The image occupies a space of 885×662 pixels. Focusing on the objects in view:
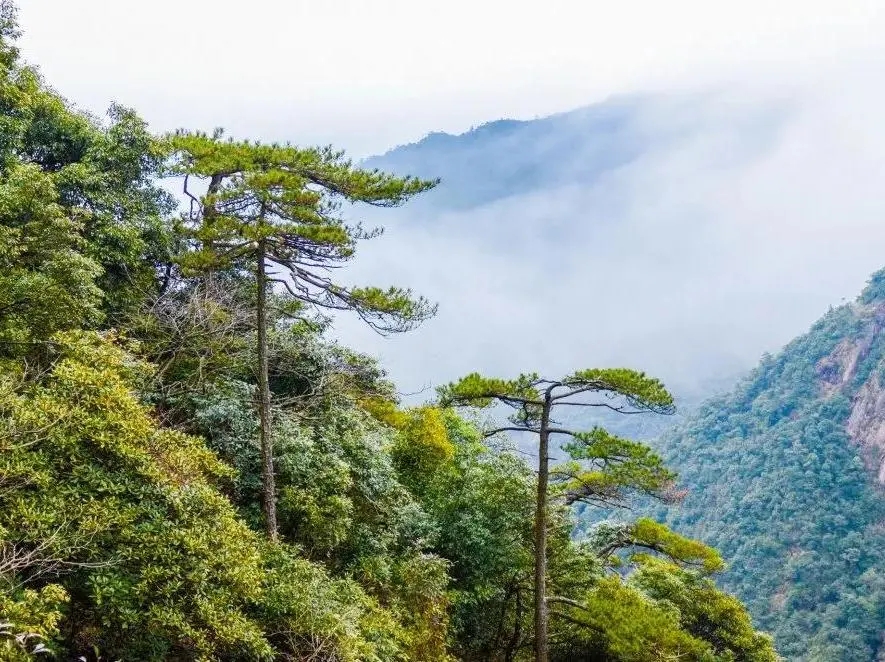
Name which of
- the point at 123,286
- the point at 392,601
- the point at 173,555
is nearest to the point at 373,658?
the point at 392,601

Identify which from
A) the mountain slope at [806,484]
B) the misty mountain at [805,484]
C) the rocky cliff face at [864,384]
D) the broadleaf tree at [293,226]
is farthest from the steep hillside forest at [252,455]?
Answer: the rocky cliff face at [864,384]

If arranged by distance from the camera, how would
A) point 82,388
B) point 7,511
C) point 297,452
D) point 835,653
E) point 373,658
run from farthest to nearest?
point 835,653 → point 297,452 → point 373,658 → point 82,388 → point 7,511

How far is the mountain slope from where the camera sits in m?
43.6

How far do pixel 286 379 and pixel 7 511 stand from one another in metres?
6.51

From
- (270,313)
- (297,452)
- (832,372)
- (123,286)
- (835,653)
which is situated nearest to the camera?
(297,452)

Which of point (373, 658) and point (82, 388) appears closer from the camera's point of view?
point (82, 388)

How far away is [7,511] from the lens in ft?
17.0

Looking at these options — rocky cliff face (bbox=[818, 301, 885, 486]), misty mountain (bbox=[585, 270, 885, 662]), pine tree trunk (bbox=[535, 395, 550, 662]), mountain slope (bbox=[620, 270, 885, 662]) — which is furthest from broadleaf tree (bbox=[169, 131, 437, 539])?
rocky cliff face (bbox=[818, 301, 885, 486])

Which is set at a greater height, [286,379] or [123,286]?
[123,286]

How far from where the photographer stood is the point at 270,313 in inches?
493

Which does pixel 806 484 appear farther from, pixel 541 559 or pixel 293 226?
pixel 293 226

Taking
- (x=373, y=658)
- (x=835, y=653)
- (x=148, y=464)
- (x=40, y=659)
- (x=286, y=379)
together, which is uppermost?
(x=286, y=379)

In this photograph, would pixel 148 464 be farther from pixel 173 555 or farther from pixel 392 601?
pixel 392 601

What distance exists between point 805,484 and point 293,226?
6210 cm
